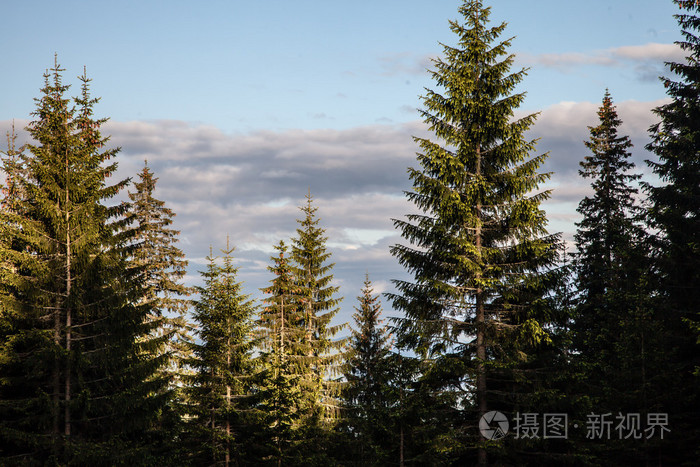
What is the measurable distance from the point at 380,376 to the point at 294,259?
43.8ft

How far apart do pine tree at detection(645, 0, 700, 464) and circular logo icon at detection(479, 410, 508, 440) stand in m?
6.47

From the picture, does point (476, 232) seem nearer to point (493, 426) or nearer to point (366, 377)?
point (493, 426)

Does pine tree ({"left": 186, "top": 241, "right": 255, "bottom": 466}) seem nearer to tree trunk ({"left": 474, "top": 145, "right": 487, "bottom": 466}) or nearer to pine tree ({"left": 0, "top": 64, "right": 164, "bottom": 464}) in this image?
pine tree ({"left": 0, "top": 64, "right": 164, "bottom": 464})

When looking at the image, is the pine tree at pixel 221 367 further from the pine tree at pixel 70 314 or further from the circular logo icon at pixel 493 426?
the circular logo icon at pixel 493 426

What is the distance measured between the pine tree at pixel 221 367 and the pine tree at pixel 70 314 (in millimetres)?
5224

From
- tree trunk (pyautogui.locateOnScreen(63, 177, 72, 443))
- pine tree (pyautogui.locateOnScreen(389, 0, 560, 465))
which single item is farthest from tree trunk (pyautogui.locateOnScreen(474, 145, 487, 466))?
tree trunk (pyautogui.locateOnScreen(63, 177, 72, 443))

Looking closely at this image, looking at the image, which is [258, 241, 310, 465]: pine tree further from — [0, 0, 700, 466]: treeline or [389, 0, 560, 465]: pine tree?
[389, 0, 560, 465]: pine tree

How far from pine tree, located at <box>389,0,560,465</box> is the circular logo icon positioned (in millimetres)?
302

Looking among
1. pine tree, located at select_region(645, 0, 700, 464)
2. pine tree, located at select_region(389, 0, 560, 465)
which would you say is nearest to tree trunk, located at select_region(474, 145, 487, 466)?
pine tree, located at select_region(389, 0, 560, 465)

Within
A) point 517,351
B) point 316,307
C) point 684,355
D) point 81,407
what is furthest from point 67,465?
point 684,355

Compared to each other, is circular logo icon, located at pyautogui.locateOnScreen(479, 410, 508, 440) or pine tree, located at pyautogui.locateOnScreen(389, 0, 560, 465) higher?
pine tree, located at pyautogui.locateOnScreen(389, 0, 560, 465)

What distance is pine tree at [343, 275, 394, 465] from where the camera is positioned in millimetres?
25875

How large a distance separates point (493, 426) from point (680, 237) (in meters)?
10.2

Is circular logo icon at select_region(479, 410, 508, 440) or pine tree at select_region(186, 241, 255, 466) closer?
circular logo icon at select_region(479, 410, 508, 440)
